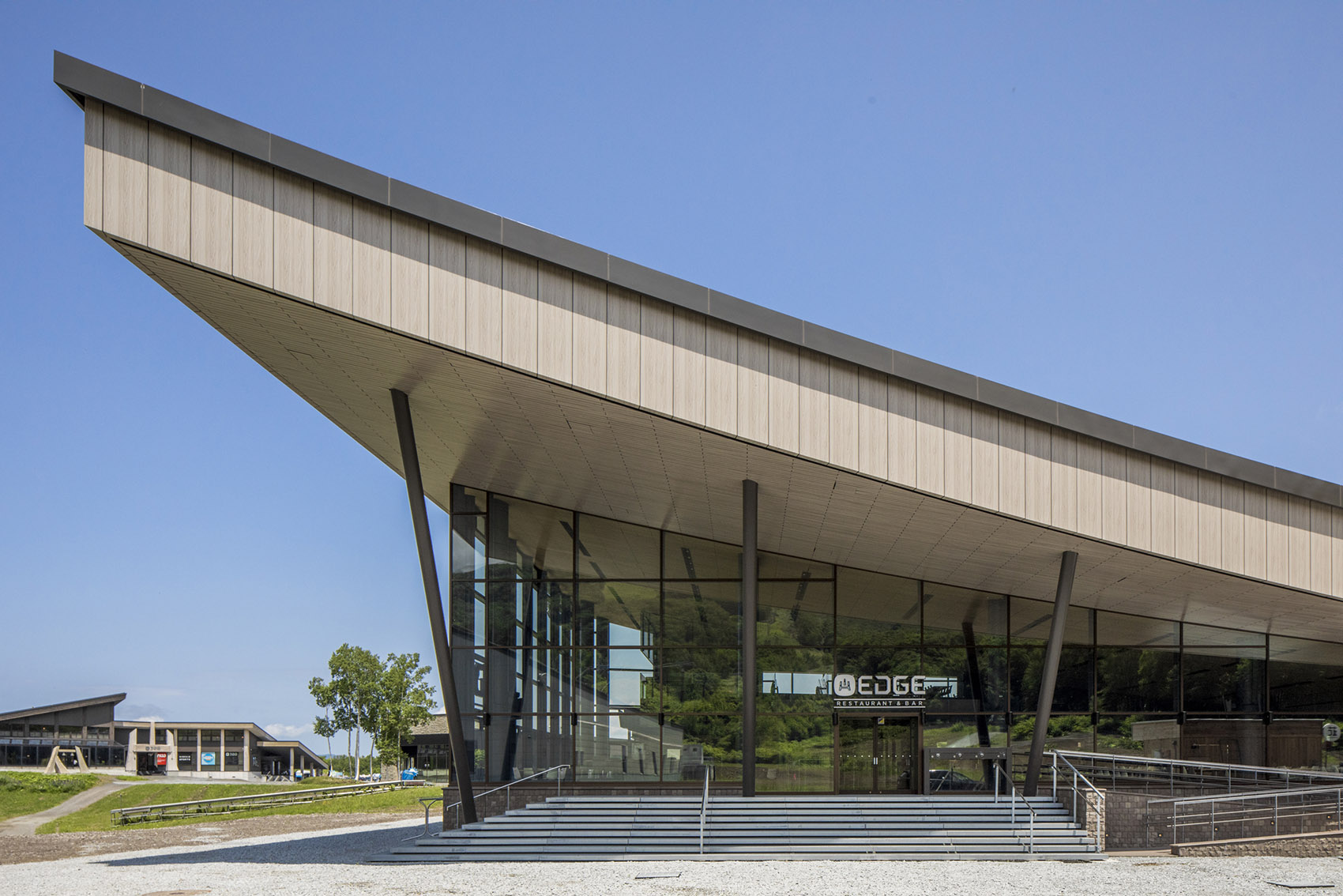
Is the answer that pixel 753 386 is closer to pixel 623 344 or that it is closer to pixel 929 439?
pixel 623 344

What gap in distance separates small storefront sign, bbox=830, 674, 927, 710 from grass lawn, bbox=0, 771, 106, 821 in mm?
35762

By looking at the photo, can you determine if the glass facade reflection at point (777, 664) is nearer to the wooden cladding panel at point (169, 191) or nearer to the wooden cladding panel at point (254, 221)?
the wooden cladding panel at point (254, 221)

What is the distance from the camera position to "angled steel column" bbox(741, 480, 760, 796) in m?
20.2

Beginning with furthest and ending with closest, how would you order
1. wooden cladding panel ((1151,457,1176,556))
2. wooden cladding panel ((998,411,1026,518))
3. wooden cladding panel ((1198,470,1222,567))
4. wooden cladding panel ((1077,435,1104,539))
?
1. wooden cladding panel ((1198,470,1222,567))
2. wooden cladding panel ((1151,457,1176,556))
3. wooden cladding panel ((1077,435,1104,539))
4. wooden cladding panel ((998,411,1026,518))

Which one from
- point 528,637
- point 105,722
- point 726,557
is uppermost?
point 726,557

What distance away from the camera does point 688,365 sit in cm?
1797

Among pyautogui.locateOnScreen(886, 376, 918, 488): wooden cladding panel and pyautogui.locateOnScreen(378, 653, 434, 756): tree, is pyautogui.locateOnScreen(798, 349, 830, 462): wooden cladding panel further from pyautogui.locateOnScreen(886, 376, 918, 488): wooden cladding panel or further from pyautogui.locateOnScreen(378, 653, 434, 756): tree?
pyautogui.locateOnScreen(378, 653, 434, 756): tree

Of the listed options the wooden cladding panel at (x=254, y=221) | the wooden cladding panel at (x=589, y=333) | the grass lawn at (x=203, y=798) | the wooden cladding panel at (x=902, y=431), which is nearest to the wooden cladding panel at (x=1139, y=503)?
the wooden cladding panel at (x=902, y=431)

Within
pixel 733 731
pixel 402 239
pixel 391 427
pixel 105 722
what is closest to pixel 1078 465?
pixel 733 731

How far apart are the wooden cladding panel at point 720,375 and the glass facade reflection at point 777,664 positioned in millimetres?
8571

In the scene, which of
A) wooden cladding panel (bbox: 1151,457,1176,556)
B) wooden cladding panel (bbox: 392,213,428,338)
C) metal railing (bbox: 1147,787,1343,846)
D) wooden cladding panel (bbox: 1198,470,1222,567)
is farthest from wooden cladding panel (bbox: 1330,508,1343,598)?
wooden cladding panel (bbox: 392,213,428,338)

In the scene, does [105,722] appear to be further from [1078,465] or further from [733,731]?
[1078,465]

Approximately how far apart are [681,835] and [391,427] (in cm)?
1014

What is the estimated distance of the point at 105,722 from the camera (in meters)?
84.8
